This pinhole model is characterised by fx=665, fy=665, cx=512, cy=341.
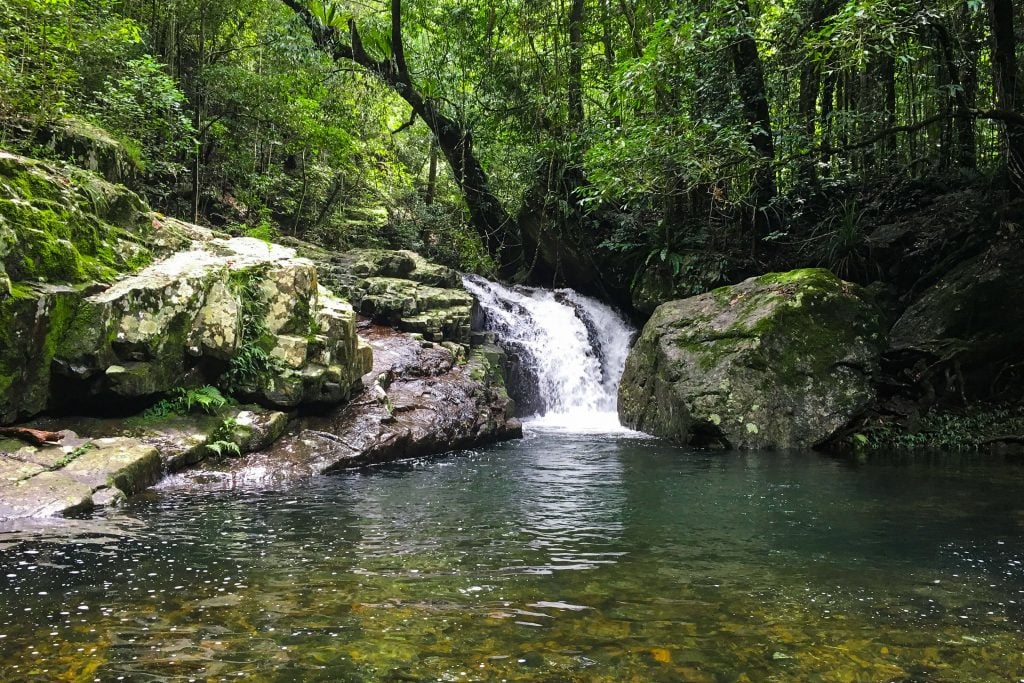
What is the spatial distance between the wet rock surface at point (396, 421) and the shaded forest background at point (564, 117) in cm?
363

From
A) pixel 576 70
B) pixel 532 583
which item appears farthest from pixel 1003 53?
pixel 532 583

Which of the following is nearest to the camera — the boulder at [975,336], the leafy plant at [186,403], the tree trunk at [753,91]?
the leafy plant at [186,403]

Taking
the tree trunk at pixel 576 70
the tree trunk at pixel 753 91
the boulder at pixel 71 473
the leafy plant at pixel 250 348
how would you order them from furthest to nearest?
the tree trunk at pixel 576 70, the tree trunk at pixel 753 91, the leafy plant at pixel 250 348, the boulder at pixel 71 473

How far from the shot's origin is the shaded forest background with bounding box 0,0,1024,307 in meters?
10.1

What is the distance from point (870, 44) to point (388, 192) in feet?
45.3

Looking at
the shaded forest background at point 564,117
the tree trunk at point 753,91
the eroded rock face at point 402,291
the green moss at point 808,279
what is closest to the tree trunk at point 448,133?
the shaded forest background at point 564,117

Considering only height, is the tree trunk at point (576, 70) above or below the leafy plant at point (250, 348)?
above

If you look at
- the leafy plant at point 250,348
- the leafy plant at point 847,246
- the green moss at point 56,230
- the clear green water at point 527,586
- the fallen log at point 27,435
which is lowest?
the clear green water at point 527,586

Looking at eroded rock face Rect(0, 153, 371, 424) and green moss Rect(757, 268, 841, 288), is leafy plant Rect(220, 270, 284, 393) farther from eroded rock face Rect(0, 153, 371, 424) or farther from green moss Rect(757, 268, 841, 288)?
green moss Rect(757, 268, 841, 288)

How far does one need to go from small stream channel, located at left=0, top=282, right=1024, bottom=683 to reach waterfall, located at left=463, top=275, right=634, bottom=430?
5956mm

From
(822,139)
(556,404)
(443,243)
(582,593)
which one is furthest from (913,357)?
(443,243)

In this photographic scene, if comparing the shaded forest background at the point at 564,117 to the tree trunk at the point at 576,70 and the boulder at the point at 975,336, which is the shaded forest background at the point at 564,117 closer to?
the tree trunk at the point at 576,70

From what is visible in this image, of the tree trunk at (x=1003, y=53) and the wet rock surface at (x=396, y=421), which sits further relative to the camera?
the tree trunk at (x=1003, y=53)

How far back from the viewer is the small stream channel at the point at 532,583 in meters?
2.85
